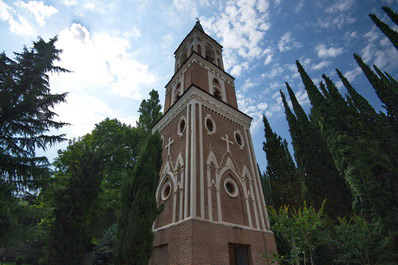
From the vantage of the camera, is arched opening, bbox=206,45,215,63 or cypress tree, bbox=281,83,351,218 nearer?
arched opening, bbox=206,45,215,63

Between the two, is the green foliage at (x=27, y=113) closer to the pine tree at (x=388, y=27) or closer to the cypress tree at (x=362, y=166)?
the cypress tree at (x=362, y=166)

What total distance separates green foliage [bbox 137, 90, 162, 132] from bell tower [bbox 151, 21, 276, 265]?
915 centimetres

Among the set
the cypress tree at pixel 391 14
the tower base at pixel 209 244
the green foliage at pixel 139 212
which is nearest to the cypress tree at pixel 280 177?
the tower base at pixel 209 244

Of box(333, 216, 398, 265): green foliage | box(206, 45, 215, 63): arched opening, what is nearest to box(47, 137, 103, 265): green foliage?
box(206, 45, 215, 63): arched opening

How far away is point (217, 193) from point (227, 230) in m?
1.77

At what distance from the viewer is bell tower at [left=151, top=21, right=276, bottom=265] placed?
349 inches

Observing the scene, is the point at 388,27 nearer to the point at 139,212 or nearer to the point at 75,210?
the point at 139,212

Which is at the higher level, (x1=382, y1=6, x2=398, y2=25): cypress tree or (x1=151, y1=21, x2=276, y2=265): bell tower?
(x1=382, y1=6, x2=398, y2=25): cypress tree

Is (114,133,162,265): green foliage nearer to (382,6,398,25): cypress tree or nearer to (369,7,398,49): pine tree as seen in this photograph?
(369,7,398,49): pine tree

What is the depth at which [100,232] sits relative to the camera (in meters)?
16.3

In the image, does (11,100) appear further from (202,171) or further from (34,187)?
(202,171)

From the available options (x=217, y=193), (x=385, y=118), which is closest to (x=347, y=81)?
(x=385, y=118)

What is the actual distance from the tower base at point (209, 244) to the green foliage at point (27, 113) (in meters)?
7.59

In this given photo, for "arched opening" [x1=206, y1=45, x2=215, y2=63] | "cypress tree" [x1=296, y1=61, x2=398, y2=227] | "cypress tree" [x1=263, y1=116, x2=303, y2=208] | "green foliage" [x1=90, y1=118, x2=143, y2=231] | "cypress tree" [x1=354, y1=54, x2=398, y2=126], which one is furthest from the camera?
"cypress tree" [x1=354, y1=54, x2=398, y2=126]
